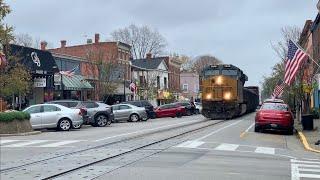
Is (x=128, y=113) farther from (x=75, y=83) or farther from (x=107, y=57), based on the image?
(x=107, y=57)

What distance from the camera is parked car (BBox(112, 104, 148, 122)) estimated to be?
43.6 meters

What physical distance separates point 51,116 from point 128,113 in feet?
48.2

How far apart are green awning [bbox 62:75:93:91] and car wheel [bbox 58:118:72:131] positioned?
2379cm

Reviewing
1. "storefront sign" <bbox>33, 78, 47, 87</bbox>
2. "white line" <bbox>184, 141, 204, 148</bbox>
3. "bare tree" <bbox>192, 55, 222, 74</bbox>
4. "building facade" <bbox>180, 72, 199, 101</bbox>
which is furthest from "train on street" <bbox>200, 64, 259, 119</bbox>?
"bare tree" <bbox>192, 55, 222, 74</bbox>

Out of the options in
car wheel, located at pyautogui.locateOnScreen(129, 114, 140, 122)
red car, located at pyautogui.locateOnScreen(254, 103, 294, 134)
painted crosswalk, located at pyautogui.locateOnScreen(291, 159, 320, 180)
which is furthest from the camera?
car wheel, located at pyautogui.locateOnScreen(129, 114, 140, 122)

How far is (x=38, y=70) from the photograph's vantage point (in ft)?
154

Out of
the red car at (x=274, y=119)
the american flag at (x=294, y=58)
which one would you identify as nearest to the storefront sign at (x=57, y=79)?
the red car at (x=274, y=119)

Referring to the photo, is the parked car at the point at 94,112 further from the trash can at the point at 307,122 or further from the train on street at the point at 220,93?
the trash can at the point at 307,122

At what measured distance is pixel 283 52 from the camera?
5059 cm

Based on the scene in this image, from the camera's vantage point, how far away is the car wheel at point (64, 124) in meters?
29.8

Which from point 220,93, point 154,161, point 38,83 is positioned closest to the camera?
point 154,161

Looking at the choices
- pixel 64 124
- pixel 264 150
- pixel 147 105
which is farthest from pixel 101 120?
pixel 264 150

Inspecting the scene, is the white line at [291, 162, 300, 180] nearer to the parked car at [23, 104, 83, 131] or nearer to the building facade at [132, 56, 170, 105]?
the parked car at [23, 104, 83, 131]

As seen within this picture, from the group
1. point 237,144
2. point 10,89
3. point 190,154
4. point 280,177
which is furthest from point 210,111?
point 280,177
